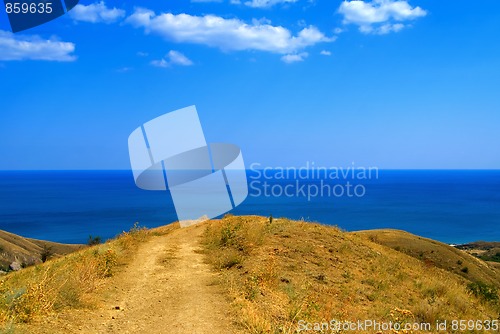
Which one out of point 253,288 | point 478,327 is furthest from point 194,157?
point 478,327

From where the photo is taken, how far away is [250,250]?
14.8 metres

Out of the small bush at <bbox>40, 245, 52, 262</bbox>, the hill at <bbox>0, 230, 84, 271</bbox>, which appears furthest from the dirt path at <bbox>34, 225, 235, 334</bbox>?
the hill at <bbox>0, 230, 84, 271</bbox>

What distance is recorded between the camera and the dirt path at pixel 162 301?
7.47m

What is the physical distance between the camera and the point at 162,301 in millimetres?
9203

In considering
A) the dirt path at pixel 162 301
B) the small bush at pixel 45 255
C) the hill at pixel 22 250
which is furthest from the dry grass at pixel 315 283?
the hill at pixel 22 250

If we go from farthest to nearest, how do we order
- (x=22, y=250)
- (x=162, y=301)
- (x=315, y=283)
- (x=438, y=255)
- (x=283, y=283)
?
1. (x=22, y=250)
2. (x=438, y=255)
3. (x=315, y=283)
4. (x=283, y=283)
5. (x=162, y=301)

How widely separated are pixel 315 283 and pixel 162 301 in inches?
214

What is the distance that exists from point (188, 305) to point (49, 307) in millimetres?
3000

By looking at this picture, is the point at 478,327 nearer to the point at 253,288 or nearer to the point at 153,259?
the point at 253,288

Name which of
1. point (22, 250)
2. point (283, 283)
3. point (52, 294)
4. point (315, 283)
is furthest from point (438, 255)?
point (22, 250)

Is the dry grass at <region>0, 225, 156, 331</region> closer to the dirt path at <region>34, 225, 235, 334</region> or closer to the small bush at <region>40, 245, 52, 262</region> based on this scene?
the dirt path at <region>34, 225, 235, 334</region>

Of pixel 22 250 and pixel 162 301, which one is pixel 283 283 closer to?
pixel 162 301

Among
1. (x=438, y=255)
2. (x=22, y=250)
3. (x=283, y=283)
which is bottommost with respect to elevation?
(x=22, y=250)

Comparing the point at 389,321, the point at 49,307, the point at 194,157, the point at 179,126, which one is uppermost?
the point at 179,126
